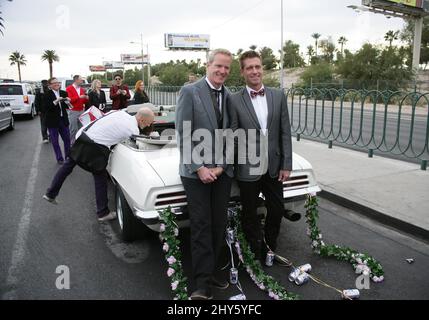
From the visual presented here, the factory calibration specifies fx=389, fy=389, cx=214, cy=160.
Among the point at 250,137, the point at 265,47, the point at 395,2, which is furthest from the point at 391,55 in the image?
the point at 265,47

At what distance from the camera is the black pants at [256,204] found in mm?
3369

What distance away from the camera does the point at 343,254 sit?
373cm

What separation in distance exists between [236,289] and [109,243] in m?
1.59

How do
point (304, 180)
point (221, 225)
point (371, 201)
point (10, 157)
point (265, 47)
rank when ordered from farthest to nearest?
point (265, 47) → point (10, 157) → point (371, 201) → point (304, 180) → point (221, 225)

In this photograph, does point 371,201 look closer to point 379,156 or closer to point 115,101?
point 379,156

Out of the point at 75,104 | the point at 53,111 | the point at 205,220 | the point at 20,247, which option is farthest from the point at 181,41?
the point at 205,220

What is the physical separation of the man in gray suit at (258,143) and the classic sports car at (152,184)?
0.26m

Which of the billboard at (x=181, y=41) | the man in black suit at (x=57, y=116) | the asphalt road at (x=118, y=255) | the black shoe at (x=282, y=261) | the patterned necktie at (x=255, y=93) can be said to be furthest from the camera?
the billboard at (x=181, y=41)

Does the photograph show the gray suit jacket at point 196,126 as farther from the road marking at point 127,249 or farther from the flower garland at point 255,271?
the road marking at point 127,249

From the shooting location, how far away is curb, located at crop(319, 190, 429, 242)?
427cm

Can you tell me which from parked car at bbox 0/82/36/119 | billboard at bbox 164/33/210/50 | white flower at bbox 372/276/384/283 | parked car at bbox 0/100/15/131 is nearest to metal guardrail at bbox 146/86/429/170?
white flower at bbox 372/276/384/283

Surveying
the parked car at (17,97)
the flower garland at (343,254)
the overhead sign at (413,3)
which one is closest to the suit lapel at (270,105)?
the flower garland at (343,254)

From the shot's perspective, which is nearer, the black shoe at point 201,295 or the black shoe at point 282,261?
the black shoe at point 201,295

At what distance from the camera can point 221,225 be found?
3.15 meters
